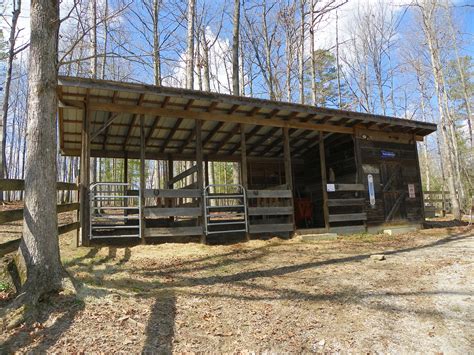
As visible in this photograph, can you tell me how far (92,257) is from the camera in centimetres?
664

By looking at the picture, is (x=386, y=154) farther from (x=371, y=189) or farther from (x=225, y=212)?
(x=225, y=212)

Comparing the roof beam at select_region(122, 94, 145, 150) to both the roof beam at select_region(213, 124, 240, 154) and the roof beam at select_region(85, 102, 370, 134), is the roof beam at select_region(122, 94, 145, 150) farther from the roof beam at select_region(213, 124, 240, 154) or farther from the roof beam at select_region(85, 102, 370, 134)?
the roof beam at select_region(213, 124, 240, 154)

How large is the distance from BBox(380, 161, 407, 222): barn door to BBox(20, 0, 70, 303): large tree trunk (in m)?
10.7

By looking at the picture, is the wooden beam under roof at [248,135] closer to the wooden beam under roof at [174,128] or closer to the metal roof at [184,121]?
the metal roof at [184,121]

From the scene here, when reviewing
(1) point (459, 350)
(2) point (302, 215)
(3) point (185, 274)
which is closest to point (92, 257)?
(3) point (185, 274)

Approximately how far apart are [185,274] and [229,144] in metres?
8.04

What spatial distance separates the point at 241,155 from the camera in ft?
33.7

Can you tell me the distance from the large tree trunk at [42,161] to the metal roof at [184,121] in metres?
2.68

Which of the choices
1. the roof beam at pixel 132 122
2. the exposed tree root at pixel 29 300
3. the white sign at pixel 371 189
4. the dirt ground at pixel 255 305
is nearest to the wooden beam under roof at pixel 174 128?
the roof beam at pixel 132 122

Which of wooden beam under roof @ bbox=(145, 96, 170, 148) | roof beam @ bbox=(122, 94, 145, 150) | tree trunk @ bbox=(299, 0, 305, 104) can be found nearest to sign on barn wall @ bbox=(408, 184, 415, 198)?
tree trunk @ bbox=(299, 0, 305, 104)

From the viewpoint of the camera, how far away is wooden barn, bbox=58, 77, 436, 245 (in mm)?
8305

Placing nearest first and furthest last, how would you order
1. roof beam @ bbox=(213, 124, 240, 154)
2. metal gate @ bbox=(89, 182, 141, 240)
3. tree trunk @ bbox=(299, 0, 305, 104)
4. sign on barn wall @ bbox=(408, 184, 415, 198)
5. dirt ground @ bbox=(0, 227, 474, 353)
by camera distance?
dirt ground @ bbox=(0, 227, 474, 353), metal gate @ bbox=(89, 182, 141, 240), roof beam @ bbox=(213, 124, 240, 154), sign on barn wall @ bbox=(408, 184, 415, 198), tree trunk @ bbox=(299, 0, 305, 104)

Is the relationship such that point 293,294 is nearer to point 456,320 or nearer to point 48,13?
point 456,320

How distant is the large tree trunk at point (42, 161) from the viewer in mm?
4254
